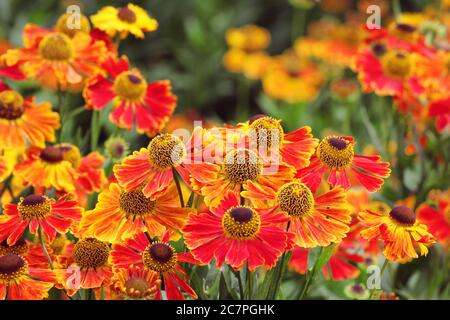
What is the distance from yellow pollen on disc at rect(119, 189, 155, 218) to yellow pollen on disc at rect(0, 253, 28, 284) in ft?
0.51

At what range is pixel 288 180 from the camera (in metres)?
1.02

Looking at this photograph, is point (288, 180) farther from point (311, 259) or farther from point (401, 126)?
point (401, 126)

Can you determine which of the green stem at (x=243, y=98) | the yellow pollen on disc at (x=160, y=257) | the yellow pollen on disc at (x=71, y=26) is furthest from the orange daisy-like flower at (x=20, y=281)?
the green stem at (x=243, y=98)

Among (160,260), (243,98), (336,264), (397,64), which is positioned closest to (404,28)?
(397,64)

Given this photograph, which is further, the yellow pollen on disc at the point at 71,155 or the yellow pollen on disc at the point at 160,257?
the yellow pollen on disc at the point at 71,155

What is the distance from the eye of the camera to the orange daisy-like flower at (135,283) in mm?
985

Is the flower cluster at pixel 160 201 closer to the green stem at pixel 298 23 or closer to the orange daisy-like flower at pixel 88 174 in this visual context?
the orange daisy-like flower at pixel 88 174

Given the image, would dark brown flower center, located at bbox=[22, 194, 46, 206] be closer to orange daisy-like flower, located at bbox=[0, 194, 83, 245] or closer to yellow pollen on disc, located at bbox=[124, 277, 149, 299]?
orange daisy-like flower, located at bbox=[0, 194, 83, 245]

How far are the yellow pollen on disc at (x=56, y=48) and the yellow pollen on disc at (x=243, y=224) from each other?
0.59m

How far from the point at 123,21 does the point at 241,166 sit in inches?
20.4

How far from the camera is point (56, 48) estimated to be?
55.7 inches

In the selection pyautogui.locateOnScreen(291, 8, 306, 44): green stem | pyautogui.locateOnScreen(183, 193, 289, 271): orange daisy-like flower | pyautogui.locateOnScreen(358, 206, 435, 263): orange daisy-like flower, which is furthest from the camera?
pyautogui.locateOnScreen(291, 8, 306, 44): green stem

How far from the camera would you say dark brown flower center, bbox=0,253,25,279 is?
3.28 ft

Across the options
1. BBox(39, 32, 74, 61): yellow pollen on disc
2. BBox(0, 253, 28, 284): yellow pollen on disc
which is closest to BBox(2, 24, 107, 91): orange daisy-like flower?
BBox(39, 32, 74, 61): yellow pollen on disc
